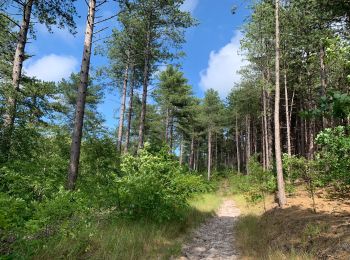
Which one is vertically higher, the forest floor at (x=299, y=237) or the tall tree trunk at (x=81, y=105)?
the tall tree trunk at (x=81, y=105)

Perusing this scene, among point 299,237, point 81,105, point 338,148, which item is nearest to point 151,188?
point 81,105

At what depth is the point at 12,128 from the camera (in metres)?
8.02

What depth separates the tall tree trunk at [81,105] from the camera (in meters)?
8.56

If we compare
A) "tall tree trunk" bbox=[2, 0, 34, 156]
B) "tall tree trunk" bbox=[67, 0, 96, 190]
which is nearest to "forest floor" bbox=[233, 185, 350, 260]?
"tall tree trunk" bbox=[67, 0, 96, 190]

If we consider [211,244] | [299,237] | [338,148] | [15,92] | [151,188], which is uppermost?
[15,92]

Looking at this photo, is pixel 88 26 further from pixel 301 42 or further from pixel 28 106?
pixel 301 42

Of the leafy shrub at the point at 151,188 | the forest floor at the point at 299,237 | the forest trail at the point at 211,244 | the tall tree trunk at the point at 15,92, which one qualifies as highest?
the tall tree trunk at the point at 15,92

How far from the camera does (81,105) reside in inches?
347

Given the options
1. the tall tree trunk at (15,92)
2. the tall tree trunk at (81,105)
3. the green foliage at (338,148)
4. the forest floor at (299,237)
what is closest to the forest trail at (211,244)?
the forest floor at (299,237)

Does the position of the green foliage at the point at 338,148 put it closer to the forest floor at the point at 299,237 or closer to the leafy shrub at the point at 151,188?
the forest floor at the point at 299,237

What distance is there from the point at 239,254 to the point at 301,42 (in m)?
13.9

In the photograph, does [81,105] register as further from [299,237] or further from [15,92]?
[299,237]

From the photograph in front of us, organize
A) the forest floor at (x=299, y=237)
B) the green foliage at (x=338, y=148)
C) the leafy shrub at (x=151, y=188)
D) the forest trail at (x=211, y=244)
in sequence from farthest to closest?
the leafy shrub at (x=151, y=188) → the green foliage at (x=338, y=148) → the forest trail at (x=211, y=244) → the forest floor at (x=299, y=237)

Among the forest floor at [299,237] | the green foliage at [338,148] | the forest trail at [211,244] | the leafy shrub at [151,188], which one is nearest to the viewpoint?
the forest floor at [299,237]
